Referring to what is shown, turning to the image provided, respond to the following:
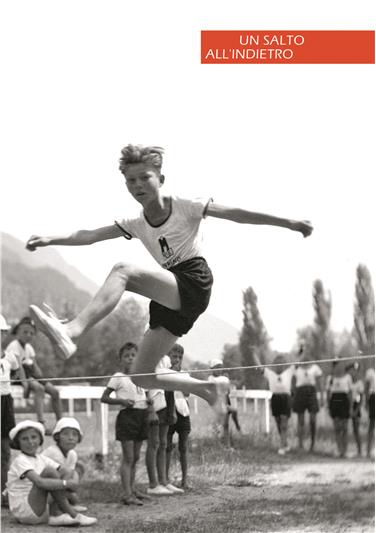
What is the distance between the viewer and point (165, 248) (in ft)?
17.5

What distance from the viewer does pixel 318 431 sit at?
Result: 22.5 feet

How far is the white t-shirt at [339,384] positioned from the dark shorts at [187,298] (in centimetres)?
170

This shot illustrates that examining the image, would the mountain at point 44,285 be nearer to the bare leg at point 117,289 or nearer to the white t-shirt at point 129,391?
the white t-shirt at point 129,391

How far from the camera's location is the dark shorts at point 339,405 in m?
6.93

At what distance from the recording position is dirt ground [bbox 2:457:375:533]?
6258mm

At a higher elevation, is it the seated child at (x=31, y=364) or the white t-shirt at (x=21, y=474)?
the seated child at (x=31, y=364)

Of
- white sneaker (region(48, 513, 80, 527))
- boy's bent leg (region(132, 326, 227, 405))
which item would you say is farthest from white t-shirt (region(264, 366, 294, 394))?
white sneaker (region(48, 513, 80, 527))

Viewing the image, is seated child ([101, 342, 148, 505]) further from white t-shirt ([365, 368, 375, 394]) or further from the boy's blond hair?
white t-shirt ([365, 368, 375, 394])

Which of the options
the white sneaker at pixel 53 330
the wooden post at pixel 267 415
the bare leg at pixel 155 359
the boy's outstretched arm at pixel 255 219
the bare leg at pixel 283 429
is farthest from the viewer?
the bare leg at pixel 283 429

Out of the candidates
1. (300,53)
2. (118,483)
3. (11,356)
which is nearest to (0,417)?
(11,356)

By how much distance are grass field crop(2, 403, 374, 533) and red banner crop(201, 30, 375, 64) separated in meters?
1.89

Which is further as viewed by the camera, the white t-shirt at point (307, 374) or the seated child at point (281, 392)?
the white t-shirt at point (307, 374)

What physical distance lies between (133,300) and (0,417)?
101cm

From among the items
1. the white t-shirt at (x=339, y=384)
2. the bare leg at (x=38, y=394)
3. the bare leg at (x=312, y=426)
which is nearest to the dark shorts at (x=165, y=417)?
the bare leg at (x=38, y=394)
